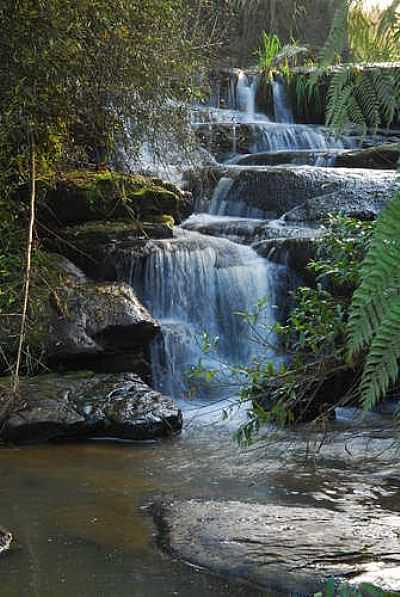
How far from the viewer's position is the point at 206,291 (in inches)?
386

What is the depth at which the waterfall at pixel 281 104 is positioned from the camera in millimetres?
16828

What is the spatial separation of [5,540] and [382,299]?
4052mm

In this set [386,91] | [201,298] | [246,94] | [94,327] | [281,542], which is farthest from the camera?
[246,94]

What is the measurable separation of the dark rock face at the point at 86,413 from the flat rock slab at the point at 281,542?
2267mm

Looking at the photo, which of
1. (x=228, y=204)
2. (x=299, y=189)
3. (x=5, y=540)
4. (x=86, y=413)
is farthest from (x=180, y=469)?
(x=228, y=204)

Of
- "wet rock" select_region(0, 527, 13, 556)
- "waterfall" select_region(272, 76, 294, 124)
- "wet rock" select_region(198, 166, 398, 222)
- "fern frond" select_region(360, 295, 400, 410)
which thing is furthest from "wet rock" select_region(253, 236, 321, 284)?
"fern frond" select_region(360, 295, 400, 410)

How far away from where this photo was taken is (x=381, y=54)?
972 mm

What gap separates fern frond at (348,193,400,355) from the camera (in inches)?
29.0

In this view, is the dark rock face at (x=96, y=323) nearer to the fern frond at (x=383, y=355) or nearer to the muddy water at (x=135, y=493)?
the muddy water at (x=135, y=493)

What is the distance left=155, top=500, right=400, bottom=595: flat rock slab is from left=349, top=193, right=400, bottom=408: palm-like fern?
302 centimetres

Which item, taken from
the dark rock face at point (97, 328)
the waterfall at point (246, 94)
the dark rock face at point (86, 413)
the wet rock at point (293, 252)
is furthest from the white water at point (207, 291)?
the waterfall at point (246, 94)

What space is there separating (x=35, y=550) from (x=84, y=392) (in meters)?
3.36

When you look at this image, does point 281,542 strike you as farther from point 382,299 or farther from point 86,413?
point 382,299

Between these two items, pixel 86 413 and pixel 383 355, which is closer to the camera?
pixel 383 355
